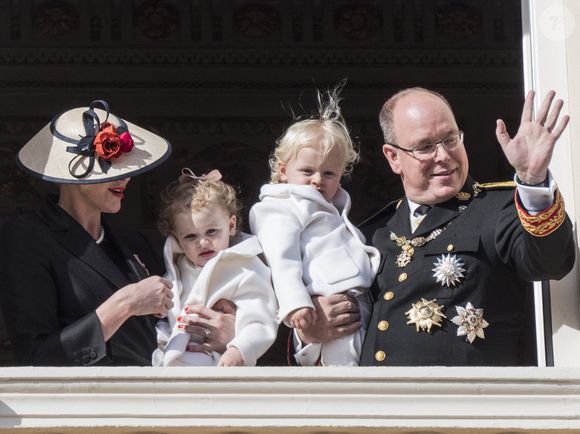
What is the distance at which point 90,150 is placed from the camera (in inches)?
237

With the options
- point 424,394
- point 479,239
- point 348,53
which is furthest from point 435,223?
point 348,53

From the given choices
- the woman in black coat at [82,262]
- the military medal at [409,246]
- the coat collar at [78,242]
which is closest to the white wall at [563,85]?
the military medal at [409,246]

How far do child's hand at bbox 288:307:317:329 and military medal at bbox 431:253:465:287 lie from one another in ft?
1.03

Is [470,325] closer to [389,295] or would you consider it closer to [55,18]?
[389,295]

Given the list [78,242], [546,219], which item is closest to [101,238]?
[78,242]

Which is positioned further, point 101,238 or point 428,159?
point 101,238

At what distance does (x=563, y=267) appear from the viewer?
223 inches

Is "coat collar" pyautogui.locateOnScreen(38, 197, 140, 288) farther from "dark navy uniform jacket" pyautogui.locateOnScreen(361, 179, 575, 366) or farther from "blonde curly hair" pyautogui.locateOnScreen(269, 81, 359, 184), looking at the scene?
"dark navy uniform jacket" pyautogui.locateOnScreen(361, 179, 575, 366)

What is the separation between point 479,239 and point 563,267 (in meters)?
0.26

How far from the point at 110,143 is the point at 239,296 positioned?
1.70 ft

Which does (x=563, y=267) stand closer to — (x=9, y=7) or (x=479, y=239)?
(x=479, y=239)
